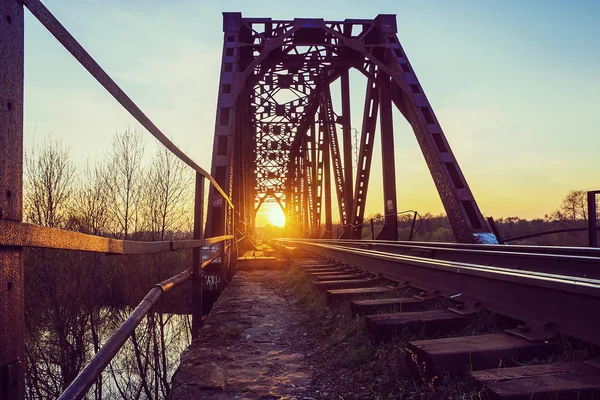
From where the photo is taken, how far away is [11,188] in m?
0.95

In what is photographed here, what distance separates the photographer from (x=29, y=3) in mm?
1066

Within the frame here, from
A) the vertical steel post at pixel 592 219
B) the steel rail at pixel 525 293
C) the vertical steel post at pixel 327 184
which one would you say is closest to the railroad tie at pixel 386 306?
the steel rail at pixel 525 293

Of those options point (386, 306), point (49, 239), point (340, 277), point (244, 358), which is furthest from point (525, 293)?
point (340, 277)

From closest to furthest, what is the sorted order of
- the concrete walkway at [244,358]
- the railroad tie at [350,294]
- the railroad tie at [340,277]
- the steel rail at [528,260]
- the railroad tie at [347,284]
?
the concrete walkway at [244,358], the steel rail at [528,260], the railroad tie at [350,294], the railroad tie at [347,284], the railroad tie at [340,277]

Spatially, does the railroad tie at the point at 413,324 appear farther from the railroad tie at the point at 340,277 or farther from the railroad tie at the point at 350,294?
the railroad tie at the point at 340,277

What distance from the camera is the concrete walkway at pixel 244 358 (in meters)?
2.25

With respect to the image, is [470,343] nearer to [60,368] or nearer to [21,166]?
[21,166]

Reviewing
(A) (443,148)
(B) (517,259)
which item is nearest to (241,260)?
(A) (443,148)

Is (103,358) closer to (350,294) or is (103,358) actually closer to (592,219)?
(350,294)

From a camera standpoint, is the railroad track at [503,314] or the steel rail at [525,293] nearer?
the railroad track at [503,314]

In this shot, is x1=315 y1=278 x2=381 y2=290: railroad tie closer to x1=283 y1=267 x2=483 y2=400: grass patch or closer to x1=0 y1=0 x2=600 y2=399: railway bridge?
x1=0 y1=0 x2=600 y2=399: railway bridge

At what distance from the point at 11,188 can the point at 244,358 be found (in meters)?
2.16

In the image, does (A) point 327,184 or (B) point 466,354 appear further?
(A) point 327,184

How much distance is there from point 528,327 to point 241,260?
6554 millimetres
